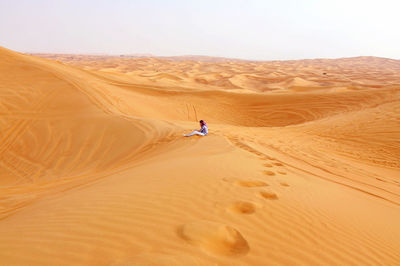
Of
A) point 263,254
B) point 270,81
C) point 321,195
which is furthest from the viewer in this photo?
point 270,81

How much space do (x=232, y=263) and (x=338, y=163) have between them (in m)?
4.70

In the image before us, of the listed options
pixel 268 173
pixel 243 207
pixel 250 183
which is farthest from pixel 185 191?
pixel 268 173

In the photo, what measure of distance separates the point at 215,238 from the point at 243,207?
0.68 metres

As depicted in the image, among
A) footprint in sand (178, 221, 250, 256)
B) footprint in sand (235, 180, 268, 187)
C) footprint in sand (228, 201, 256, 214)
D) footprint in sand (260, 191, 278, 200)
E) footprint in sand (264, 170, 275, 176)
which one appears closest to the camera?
footprint in sand (178, 221, 250, 256)

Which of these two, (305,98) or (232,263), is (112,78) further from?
(232,263)

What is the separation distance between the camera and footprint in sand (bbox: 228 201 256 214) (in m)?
2.47

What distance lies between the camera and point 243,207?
2551 mm

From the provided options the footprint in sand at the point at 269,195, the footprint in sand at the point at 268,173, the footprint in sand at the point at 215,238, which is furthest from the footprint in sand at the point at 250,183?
the footprint in sand at the point at 215,238

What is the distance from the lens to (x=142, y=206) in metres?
2.48

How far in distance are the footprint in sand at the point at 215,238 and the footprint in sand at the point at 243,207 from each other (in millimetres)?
369

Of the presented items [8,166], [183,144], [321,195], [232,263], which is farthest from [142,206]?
[8,166]

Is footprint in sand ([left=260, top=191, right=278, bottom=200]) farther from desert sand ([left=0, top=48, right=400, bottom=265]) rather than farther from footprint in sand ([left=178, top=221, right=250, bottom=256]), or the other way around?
footprint in sand ([left=178, top=221, right=250, bottom=256])

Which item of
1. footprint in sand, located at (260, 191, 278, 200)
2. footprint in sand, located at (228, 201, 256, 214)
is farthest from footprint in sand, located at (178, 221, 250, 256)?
footprint in sand, located at (260, 191, 278, 200)

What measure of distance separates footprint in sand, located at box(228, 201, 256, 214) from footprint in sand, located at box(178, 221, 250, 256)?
37 centimetres
